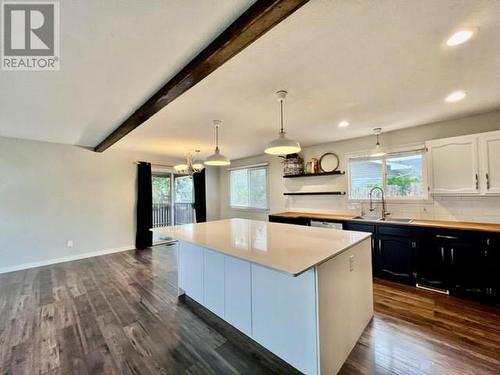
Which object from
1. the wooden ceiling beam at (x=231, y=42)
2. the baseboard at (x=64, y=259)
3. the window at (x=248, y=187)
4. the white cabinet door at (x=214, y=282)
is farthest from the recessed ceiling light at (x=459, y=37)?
the baseboard at (x=64, y=259)

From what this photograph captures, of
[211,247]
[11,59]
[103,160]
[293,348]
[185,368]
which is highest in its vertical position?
[11,59]

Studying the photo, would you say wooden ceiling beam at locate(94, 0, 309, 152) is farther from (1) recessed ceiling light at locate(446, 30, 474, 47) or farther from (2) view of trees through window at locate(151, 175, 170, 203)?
(2) view of trees through window at locate(151, 175, 170, 203)

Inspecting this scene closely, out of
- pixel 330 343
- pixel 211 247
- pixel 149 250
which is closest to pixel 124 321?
pixel 211 247

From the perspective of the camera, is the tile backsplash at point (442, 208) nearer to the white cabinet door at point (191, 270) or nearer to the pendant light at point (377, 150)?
the pendant light at point (377, 150)

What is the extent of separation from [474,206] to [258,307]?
335 centimetres

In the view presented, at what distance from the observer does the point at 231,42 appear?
A: 4.63ft

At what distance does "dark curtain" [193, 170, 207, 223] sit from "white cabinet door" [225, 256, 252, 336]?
14.5 ft

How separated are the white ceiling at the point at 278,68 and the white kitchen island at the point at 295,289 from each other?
1469mm

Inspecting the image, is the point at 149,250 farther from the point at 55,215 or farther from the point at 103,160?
the point at 103,160

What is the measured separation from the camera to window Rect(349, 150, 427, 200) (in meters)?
3.56

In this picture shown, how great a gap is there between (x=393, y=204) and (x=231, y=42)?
3683mm

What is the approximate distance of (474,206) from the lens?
10.1 ft
